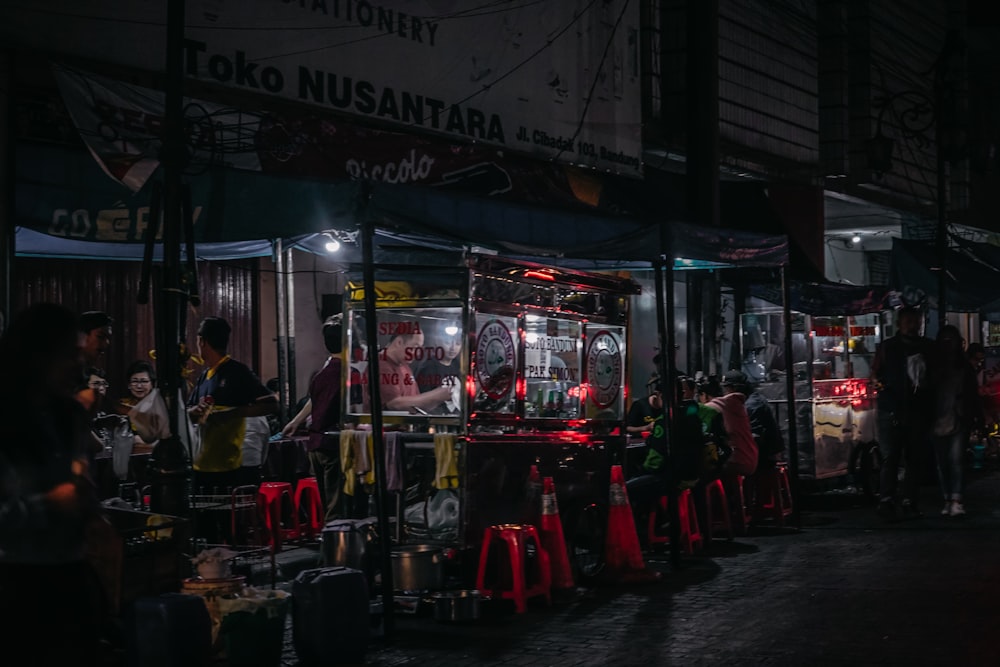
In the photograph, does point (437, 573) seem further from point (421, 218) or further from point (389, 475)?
point (421, 218)

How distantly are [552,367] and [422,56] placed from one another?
6.45m

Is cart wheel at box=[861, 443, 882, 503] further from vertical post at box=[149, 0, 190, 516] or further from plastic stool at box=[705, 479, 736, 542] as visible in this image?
vertical post at box=[149, 0, 190, 516]

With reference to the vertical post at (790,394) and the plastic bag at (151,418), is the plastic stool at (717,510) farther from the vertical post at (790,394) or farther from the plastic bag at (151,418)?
the plastic bag at (151,418)

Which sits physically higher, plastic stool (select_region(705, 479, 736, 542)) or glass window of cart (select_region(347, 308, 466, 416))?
glass window of cart (select_region(347, 308, 466, 416))

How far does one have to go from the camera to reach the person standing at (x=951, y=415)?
45.7 feet

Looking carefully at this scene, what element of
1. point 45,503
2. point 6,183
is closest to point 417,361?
point 6,183

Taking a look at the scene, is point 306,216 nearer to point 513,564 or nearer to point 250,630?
point 250,630

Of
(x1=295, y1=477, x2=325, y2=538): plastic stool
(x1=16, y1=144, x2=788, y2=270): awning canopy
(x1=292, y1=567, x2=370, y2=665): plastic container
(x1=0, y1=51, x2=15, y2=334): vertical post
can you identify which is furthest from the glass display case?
(x1=0, y1=51, x2=15, y2=334): vertical post

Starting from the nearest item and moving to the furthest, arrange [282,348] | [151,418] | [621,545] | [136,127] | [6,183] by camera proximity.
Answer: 1. [151,418]
2. [621,545]
3. [6,183]
4. [136,127]
5. [282,348]

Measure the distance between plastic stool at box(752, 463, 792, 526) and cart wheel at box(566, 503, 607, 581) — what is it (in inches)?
140

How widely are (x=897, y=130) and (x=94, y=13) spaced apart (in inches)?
781

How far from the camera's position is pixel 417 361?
10.0 meters

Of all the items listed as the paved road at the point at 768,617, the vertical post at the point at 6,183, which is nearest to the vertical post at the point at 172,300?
the paved road at the point at 768,617

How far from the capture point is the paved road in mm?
7707
